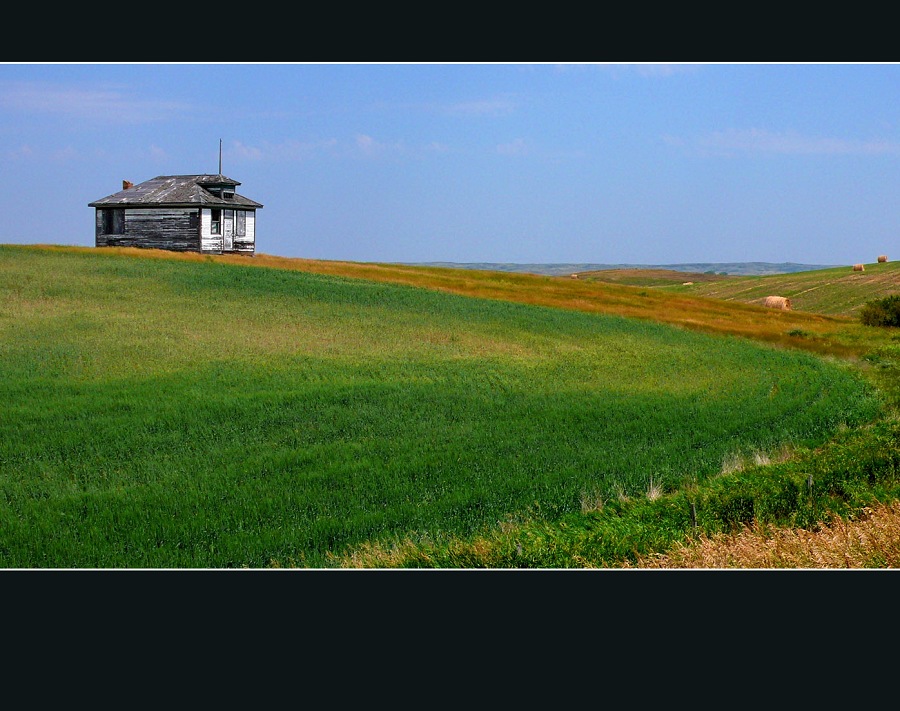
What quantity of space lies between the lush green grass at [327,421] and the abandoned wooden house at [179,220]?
999cm

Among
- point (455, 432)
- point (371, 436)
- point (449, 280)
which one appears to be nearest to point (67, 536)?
point (371, 436)

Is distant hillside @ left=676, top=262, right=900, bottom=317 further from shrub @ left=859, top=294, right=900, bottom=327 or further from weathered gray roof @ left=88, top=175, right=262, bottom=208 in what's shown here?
weathered gray roof @ left=88, top=175, right=262, bottom=208

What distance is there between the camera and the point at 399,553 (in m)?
7.45

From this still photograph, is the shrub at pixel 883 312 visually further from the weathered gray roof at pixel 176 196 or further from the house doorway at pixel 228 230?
the house doorway at pixel 228 230

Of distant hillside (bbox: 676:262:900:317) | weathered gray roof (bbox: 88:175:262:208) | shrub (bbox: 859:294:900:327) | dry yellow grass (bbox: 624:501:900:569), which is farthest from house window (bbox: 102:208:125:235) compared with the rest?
dry yellow grass (bbox: 624:501:900:569)

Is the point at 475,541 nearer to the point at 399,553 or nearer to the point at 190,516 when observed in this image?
the point at 399,553

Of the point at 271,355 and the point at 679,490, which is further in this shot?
the point at 271,355

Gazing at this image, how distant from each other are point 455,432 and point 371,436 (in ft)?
3.46

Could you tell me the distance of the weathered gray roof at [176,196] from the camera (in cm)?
2766

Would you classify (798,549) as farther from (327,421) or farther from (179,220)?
(179,220)

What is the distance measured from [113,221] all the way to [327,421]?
22508mm

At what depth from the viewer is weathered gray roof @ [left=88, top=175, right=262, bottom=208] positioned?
27656mm

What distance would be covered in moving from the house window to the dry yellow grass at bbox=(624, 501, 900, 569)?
87.9 feet

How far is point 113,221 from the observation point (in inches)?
1198
